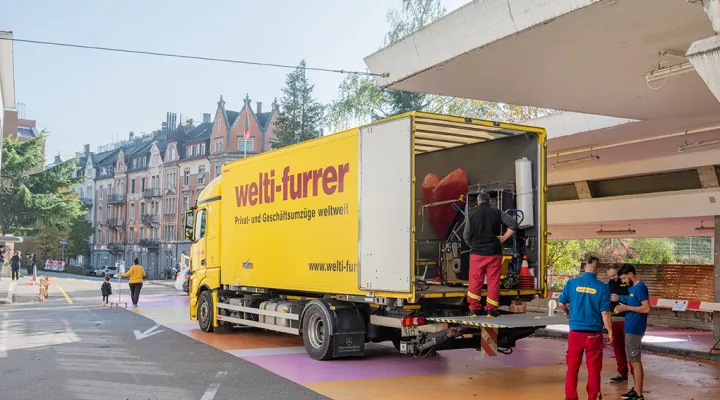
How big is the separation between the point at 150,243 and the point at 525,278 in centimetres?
7091

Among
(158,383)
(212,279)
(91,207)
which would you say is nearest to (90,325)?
(212,279)

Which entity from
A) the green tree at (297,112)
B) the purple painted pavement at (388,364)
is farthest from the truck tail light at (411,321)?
the green tree at (297,112)

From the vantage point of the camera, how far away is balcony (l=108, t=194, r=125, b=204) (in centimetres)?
8669

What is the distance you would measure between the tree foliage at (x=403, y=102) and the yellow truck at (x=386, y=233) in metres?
26.5

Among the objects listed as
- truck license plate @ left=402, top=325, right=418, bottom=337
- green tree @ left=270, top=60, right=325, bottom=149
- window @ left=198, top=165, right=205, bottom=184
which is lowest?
truck license plate @ left=402, top=325, right=418, bottom=337

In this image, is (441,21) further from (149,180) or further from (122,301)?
(149,180)

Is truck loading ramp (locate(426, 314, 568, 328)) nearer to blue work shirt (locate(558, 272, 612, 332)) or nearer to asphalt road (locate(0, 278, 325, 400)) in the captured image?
blue work shirt (locate(558, 272, 612, 332))

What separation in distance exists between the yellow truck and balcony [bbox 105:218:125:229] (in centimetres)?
7587

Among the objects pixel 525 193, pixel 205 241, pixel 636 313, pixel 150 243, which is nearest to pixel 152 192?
pixel 150 243

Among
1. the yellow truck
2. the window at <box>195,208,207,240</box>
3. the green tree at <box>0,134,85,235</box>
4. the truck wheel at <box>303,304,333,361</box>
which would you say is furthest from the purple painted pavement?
the green tree at <box>0,134,85,235</box>

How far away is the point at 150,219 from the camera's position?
3081 inches

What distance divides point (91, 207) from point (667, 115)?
91.9 meters

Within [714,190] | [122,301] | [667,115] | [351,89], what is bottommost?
[122,301]

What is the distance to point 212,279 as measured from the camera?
1541cm
